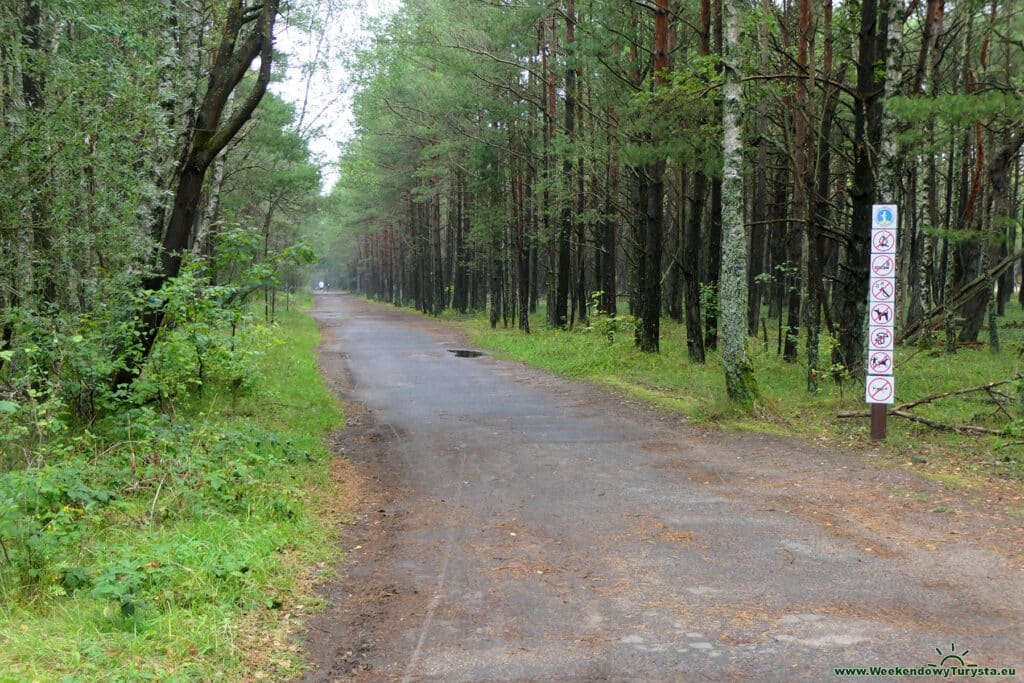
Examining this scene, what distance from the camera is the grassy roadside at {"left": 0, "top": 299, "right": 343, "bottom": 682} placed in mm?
4160

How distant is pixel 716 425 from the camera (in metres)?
11.4

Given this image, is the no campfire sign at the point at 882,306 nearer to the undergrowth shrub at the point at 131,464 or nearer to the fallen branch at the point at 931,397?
the fallen branch at the point at 931,397

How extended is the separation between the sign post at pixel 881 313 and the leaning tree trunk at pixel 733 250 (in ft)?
7.18

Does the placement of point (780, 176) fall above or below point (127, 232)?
above

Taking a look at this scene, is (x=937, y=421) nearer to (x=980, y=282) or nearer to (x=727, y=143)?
(x=980, y=282)

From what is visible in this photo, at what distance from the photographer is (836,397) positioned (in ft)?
42.3

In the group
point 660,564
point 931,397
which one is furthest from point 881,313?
point 660,564

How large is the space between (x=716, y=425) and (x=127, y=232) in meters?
7.78

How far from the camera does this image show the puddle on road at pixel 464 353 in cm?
2319

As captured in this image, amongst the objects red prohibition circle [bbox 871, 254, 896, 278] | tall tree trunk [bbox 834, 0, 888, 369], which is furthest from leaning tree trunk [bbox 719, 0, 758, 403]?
red prohibition circle [bbox 871, 254, 896, 278]

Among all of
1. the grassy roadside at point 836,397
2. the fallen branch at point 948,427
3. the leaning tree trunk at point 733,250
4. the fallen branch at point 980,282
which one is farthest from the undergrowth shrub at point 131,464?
the fallen branch at point 980,282

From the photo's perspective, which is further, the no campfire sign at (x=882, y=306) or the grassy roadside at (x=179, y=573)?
the no campfire sign at (x=882, y=306)

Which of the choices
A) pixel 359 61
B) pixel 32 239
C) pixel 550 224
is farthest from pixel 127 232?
pixel 550 224

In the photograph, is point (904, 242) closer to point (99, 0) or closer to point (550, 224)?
point (550, 224)
